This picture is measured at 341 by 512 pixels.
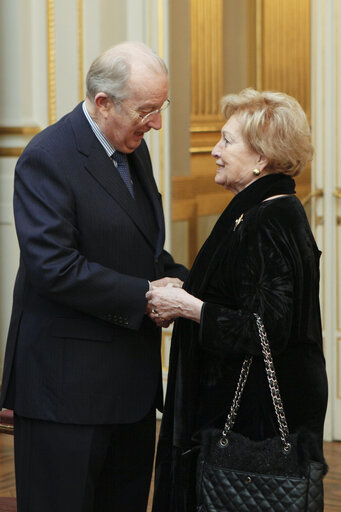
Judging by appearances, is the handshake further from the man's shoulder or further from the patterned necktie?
the man's shoulder

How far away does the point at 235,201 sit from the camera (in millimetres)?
2605

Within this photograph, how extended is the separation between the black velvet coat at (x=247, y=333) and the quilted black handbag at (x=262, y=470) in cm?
4

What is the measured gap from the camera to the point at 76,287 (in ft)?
8.14

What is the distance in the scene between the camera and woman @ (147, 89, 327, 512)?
246 cm

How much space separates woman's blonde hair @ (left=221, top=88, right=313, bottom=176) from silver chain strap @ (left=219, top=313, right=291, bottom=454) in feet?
1.49

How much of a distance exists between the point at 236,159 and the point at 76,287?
1.91ft

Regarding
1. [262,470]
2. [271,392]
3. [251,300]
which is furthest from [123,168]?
[262,470]

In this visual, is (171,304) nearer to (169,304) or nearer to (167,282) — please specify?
(169,304)

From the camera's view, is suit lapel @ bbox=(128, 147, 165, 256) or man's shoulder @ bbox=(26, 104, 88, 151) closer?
man's shoulder @ bbox=(26, 104, 88, 151)

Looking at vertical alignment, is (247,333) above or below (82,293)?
below

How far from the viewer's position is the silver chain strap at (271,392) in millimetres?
2447

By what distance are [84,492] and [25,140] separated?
329 centimetres

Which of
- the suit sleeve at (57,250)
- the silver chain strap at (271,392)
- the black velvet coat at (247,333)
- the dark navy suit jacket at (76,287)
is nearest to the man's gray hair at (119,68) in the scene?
the dark navy suit jacket at (76,287)

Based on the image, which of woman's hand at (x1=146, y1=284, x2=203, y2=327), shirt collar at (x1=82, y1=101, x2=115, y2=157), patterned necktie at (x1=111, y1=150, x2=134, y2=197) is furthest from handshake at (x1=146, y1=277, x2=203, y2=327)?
shirt collar at (x1=82, y1=101, x2=115, y2=157)
